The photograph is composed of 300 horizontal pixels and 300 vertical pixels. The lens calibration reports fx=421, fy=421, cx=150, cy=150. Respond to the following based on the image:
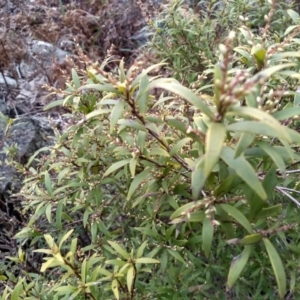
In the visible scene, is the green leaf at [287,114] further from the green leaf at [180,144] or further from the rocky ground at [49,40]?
the rocky ground at [49,40]

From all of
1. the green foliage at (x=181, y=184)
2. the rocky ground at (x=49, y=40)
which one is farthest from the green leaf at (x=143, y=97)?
the rocky ground at (x=49, y=40)

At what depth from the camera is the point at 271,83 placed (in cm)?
161

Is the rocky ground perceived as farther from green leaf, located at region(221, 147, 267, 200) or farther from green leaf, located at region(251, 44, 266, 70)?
green leaf, located at region(221, 147, 267, 200)

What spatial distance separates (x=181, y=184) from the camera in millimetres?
Result: 1351

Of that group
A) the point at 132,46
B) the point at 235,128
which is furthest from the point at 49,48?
the point at 235,128

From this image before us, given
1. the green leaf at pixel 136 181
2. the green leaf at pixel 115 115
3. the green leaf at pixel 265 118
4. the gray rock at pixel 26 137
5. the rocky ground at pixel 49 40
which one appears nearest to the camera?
the green leaf at pixel 265 118

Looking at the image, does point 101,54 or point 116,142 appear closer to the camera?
point 116,142

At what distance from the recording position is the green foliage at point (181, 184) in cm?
101

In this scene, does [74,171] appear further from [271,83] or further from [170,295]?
[271,83]

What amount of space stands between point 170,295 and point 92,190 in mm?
492

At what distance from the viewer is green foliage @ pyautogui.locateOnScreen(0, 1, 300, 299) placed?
101 cm

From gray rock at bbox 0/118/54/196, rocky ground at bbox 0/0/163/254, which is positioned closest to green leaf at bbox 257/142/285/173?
gray rock at bbox 0/118/54/196

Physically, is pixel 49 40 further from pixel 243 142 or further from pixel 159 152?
pixel 243 142

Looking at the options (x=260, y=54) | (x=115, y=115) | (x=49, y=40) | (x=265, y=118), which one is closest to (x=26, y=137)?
(x=49, y=40)
